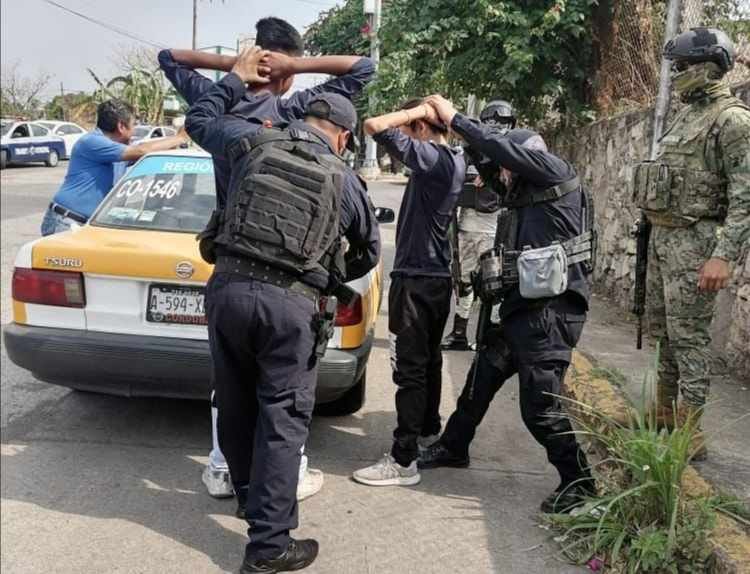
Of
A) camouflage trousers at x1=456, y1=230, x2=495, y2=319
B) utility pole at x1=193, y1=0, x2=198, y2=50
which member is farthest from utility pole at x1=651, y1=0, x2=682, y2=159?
utility pole at x1=193, y1=0, x2=198, y2=50

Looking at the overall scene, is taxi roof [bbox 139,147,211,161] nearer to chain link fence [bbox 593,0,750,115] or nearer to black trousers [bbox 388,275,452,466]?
black trousers [bbox 388,275,452,466]

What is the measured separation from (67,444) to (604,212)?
Result: 223 inches

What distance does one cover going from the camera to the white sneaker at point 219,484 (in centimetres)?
316

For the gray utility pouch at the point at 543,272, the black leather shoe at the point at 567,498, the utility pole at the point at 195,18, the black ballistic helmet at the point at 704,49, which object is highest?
the black ballistic helmet at the point at 704,49

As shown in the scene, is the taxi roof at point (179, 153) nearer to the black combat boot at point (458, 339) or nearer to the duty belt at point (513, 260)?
the duty belt at point (513, 260)

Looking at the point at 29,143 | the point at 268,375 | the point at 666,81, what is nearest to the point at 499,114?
the point at 666,81

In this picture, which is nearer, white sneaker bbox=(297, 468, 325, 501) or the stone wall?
white sneaker bbox=(297, 468, 325, 501)

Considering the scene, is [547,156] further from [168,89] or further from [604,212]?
[604,212]

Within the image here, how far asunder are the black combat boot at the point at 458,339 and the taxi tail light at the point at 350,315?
226 cm

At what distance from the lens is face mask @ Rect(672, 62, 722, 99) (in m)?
3.25

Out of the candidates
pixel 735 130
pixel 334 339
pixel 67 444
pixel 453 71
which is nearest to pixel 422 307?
pixel 334 339

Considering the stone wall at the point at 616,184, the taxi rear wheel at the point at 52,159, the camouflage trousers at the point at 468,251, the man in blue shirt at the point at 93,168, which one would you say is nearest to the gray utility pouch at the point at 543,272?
the stone wall at the point at 616,184

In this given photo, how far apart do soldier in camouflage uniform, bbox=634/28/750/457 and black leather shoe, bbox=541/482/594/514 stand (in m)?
0.61

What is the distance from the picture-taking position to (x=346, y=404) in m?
4.18
